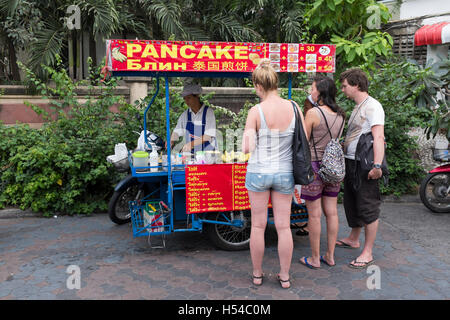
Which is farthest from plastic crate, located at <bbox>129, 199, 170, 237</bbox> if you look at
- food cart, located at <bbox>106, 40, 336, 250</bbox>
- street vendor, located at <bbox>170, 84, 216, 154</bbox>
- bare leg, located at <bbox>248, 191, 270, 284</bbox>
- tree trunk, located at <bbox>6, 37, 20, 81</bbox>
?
tree trunk, located at <bbox>6, 37, 20, 81</bbox>

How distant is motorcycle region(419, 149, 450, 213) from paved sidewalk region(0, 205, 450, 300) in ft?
3.81

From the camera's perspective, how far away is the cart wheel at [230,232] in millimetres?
4301

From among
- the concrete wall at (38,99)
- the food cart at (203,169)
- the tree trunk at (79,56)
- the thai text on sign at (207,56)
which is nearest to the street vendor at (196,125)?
the food cart at (203,169)

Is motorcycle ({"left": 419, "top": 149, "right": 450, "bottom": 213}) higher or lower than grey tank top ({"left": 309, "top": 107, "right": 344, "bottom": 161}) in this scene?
lower

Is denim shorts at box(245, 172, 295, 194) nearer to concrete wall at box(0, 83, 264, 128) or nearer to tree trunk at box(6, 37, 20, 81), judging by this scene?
concrete wall at box(0, 83, 264, 128)

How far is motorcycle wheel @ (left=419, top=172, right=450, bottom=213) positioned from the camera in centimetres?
584

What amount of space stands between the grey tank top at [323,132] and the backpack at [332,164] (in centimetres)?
3

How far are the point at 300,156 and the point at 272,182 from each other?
31 cm

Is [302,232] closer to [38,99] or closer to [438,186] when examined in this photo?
[438,186]

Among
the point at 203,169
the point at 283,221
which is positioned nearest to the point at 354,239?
the point at 283,221

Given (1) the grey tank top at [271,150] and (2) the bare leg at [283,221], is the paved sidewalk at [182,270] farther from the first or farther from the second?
(1) the grey tank top at [271,150]

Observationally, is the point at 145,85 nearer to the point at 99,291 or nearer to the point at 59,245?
the point at 59,245

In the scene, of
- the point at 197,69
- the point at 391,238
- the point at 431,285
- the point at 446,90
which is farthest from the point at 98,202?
the point at 446,90
